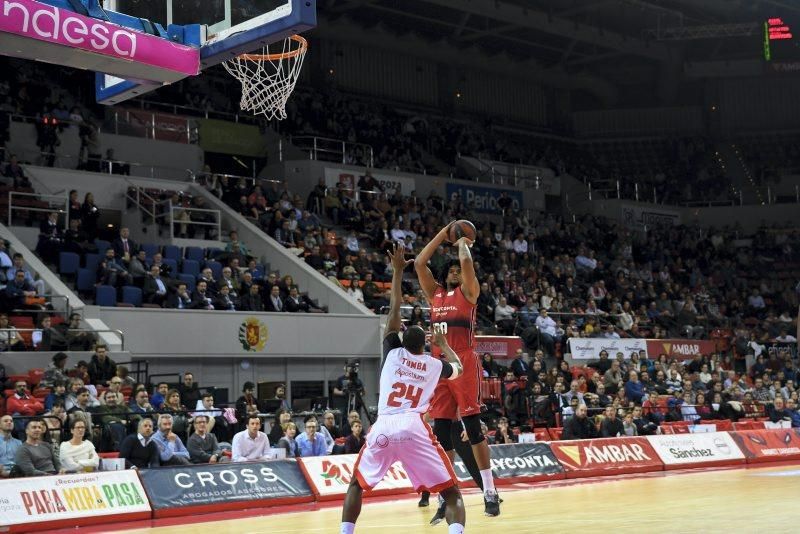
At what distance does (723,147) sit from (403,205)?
2160cm

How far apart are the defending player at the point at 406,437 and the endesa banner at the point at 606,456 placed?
990 cm

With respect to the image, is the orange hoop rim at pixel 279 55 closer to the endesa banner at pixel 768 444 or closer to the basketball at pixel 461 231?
the basketball at pixel 461 231

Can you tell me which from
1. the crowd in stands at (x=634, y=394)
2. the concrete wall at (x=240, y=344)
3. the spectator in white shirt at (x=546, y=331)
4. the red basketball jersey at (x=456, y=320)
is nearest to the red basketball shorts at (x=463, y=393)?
the red basketball jersey at (x=456, y=320)

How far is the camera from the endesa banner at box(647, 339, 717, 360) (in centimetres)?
2938

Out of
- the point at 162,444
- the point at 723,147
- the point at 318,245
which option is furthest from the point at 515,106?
the point at 162,444

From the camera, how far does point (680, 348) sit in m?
30.5

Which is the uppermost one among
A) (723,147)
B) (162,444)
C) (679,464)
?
(723,147)

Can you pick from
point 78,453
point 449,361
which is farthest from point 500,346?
point 449,361

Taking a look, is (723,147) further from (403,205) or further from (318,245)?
(318,245)

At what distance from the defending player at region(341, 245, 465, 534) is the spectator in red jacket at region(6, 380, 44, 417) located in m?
9.47

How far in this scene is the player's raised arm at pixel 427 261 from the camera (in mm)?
9459

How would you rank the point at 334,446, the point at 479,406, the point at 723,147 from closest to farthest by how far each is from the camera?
the point at 479,406 → the point at 334,446 → the point at 723,147

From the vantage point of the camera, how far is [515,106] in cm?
4894

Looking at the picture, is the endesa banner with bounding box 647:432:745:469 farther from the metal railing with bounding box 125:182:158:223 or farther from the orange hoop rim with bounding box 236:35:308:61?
the metal railing with bounding box 125:182:158:223
